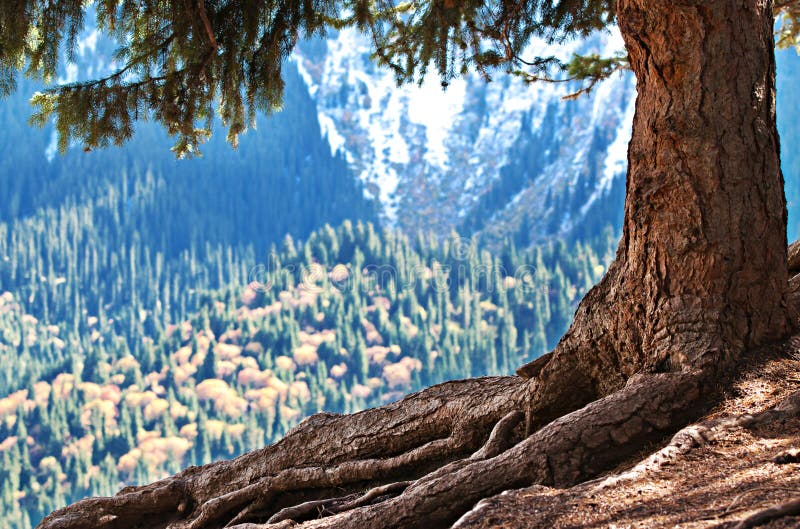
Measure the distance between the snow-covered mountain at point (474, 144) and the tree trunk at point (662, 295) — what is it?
9972 cm

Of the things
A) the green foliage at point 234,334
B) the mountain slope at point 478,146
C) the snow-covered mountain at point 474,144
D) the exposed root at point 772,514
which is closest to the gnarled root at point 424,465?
the exposed root at point 772,514

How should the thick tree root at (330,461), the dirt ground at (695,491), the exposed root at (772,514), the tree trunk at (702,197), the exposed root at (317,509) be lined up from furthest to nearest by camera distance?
the thick tree root at (330,461) < the exposed root at (317,509) < the tree trunk at (702,197) < the dirt ground at (695,491) < the exposed root at (772,514)

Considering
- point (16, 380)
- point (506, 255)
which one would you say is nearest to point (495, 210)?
point (506, 255)

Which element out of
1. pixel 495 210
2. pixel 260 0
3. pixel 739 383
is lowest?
pixel 739 383

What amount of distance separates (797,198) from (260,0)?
74576 mm

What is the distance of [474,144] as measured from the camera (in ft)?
388

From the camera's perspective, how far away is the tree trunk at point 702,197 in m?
3.84

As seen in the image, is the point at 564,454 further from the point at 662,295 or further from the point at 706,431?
the point at 662,295

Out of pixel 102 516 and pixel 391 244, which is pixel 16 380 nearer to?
pixel 391 244

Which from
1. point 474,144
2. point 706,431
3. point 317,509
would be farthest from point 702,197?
point 474,144

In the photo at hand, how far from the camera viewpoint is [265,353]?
95.9 meters

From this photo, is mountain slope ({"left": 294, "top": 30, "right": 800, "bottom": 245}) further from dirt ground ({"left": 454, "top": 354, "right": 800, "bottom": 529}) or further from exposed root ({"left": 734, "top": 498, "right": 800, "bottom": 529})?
exposed root ({"left": 734, "top": 498, "right": 800, "bottom": 529})

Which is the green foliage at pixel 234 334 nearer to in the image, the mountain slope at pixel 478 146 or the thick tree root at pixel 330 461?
the mountain slope at pixel 478 146

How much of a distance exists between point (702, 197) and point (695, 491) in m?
1.32
